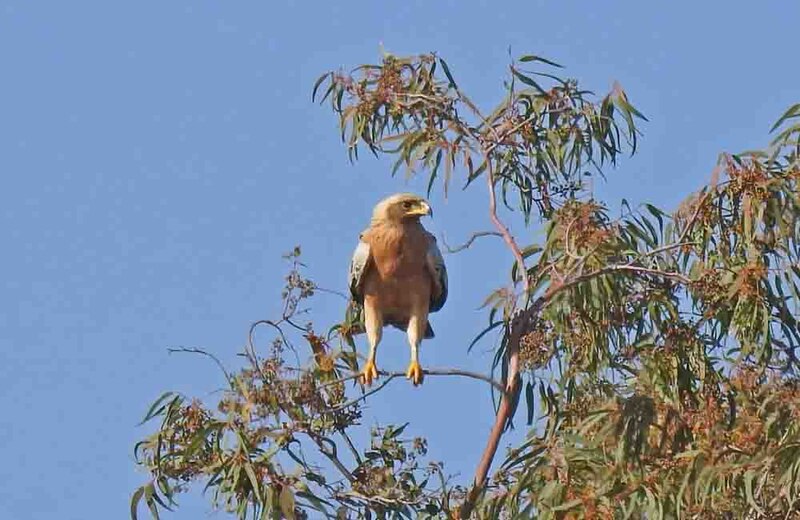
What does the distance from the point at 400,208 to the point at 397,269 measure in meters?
0.28

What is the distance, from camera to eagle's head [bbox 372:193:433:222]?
10.7 metres

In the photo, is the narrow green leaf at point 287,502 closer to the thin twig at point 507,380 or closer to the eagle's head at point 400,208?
the thin twig at point 507,380

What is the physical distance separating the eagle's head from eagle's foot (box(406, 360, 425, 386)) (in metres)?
0.73

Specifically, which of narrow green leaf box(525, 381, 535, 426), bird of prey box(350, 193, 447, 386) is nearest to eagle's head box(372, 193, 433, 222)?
bird of prey box(350, 193, 447, 386)

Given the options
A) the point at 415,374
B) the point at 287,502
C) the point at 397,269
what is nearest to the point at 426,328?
the point at 397,269

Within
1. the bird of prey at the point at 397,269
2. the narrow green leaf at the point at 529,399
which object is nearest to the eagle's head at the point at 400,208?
the bird of prey at the point at 397,269

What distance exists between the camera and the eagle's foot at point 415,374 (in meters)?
10.3

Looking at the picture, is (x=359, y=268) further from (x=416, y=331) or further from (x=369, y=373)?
(x=369, y=373)

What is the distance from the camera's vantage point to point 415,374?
10.3 meters

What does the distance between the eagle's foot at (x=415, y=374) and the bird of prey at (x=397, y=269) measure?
0.26 meters

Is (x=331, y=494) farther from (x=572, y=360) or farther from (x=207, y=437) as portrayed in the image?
(x=572, y=360)

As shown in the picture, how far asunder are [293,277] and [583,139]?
1674 millimetres

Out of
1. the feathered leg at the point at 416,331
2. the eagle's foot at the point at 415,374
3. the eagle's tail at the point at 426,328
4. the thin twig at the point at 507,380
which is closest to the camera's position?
the thin twig at the point at 507,380

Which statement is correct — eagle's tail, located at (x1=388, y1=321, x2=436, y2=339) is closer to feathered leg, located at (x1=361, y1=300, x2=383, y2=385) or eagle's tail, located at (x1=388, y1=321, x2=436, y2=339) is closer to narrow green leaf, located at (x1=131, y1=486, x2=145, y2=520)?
feathered leg, located at (x1=361, y1=300, x2=383, y2=385)
